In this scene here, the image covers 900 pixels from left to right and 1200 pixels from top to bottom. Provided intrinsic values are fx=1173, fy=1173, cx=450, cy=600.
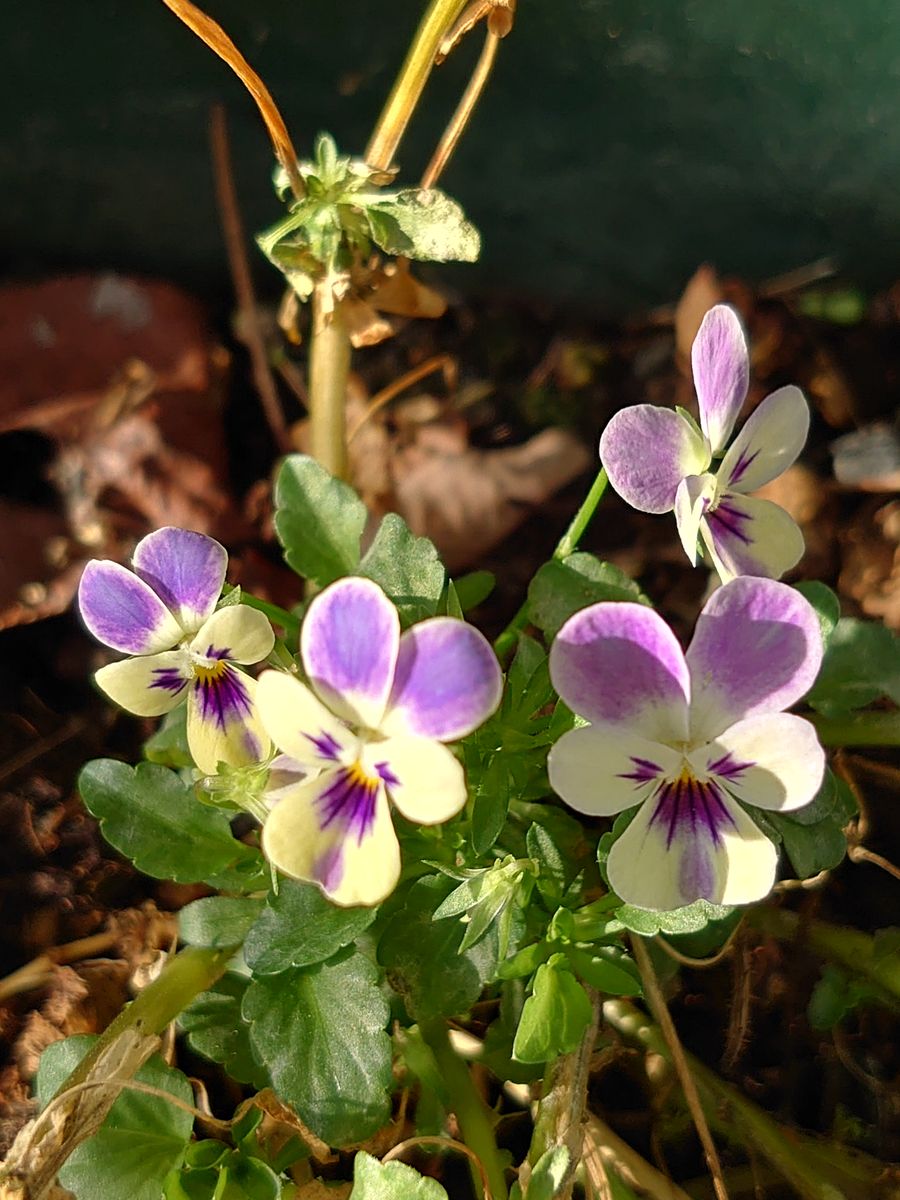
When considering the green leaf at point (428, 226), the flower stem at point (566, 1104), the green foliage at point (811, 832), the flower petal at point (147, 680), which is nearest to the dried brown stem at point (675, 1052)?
the flower stem at point (566, 1104)

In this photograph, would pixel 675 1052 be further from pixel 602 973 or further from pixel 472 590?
pixel 472 590

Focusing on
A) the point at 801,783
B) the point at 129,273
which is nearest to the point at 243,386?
the point at 129,273

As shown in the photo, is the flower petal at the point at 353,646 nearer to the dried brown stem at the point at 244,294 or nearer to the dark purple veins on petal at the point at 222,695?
the dark purple veins on petal at the point at 222,695

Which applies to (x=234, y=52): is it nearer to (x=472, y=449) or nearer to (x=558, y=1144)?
(x=472, y=449)

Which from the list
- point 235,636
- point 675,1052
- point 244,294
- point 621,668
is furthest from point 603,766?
point 244,294

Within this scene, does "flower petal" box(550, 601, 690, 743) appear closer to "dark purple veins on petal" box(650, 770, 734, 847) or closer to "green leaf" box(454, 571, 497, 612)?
"dark purple veins on petal" box(650, 770, 734, 847)
